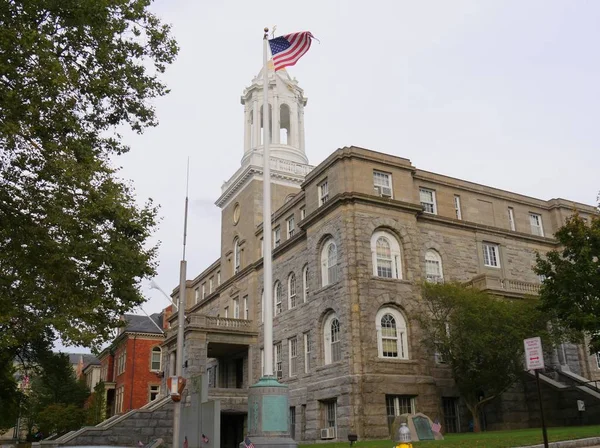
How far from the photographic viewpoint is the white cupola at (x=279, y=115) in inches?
1905

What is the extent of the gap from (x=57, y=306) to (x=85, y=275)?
1.16 metres

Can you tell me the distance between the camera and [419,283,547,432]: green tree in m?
27.9

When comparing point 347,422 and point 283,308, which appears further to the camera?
point 283,308

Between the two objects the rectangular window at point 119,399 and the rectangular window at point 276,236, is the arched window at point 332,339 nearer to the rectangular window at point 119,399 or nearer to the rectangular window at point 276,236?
the rectangular window at point 276,236

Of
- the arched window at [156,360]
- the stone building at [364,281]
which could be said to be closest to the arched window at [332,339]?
the stone building at [364,281]

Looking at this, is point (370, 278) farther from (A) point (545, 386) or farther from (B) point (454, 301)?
(A) point (545, 386)

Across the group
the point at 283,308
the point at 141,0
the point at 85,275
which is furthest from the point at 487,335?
the point at 141,0

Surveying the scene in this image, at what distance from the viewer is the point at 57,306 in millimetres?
17453

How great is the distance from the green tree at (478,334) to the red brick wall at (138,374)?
39879 millimetres

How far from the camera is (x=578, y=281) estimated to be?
2427 cm

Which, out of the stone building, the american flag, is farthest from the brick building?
the american flag

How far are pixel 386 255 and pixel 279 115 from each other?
852 inches

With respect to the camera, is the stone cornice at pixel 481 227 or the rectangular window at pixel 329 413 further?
the stone cornice at pixel 481 227

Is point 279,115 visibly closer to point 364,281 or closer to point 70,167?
point 364,281
